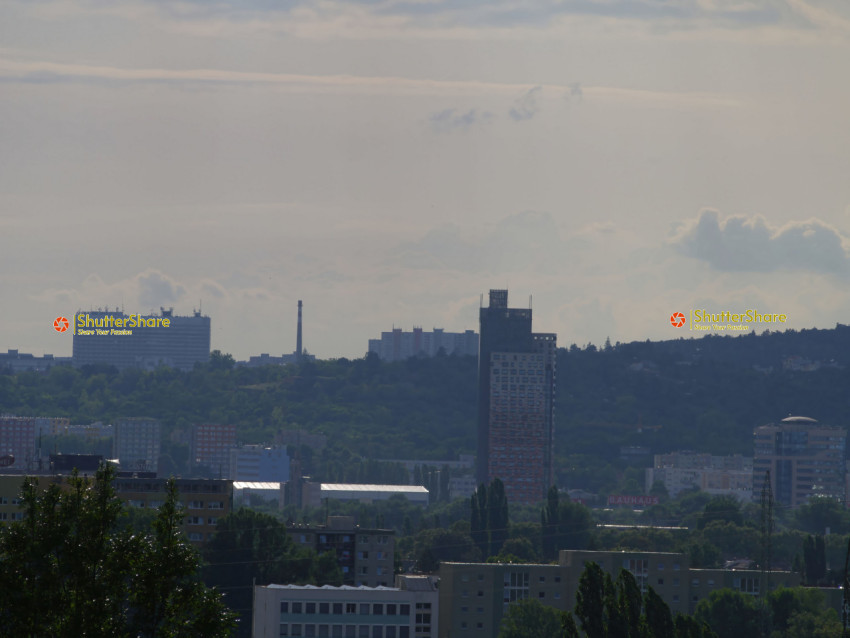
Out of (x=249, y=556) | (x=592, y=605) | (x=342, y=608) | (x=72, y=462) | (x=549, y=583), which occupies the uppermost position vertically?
(x=72, y=462)

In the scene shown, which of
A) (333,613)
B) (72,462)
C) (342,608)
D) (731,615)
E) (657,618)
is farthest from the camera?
(72,462)

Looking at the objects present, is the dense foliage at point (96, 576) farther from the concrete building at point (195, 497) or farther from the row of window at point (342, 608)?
the concrete building at point (195, 497)

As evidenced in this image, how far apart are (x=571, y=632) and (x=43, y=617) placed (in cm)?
4132

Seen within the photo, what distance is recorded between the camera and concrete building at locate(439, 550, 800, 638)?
102750mm

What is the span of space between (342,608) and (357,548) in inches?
1189

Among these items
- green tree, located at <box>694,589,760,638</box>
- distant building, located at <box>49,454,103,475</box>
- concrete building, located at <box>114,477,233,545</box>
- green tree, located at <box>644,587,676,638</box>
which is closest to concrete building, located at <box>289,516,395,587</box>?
concrete building, located at <box>114,477,233,545</box>

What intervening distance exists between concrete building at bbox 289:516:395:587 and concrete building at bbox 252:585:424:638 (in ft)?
83.2

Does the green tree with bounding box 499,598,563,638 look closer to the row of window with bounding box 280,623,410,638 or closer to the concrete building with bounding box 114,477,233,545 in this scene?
the row of window with bounding box 280,623,410,638

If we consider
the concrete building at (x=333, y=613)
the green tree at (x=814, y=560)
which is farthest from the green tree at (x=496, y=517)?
the concrete building at (x=333, y=613)

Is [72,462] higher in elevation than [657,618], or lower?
higher

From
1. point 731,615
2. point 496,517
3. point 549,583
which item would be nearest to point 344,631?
point 731,615

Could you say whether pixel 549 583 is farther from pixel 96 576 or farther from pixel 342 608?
pixel 96 576

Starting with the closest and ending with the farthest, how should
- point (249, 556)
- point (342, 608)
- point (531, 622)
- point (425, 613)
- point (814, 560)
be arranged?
point (342, 608) < point (425, 613) < point (531, 622) < point (249, 556) < point (814, 560)

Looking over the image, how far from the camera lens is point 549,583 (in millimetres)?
106250
